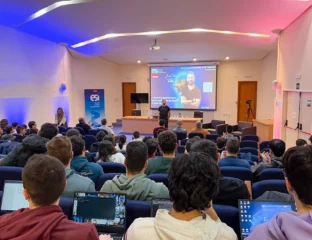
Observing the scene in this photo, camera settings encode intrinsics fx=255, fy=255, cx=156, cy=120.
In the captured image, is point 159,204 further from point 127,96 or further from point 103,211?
point 127,96

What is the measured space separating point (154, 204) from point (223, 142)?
335cm

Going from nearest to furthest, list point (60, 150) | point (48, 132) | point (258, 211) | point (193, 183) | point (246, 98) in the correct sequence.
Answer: point (193, 183) → point (258, 211) → point (60, 150) → point (48, 132) → point (246, 98)

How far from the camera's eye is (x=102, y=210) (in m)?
1.74

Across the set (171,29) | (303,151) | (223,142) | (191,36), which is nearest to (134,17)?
(171,29)

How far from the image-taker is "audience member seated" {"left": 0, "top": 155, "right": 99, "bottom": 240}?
1077 mm

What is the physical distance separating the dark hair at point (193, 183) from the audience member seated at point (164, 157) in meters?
1.65

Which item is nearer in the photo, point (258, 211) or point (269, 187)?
point (258, 211)

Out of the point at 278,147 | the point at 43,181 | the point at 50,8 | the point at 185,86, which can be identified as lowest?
the point at 278,147

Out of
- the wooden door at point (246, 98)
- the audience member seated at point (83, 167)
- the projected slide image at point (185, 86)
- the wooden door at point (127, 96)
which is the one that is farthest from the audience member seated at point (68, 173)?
the wooden door at point (127, 96)

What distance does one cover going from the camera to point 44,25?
7.26 m

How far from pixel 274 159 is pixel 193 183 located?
2.42 metres

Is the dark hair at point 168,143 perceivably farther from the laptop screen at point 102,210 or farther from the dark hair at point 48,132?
the dark hair at point 48,132

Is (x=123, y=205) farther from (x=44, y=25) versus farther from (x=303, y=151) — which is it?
(x=44, y=25)

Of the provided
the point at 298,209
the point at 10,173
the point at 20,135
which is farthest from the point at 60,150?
the point at 20,135
